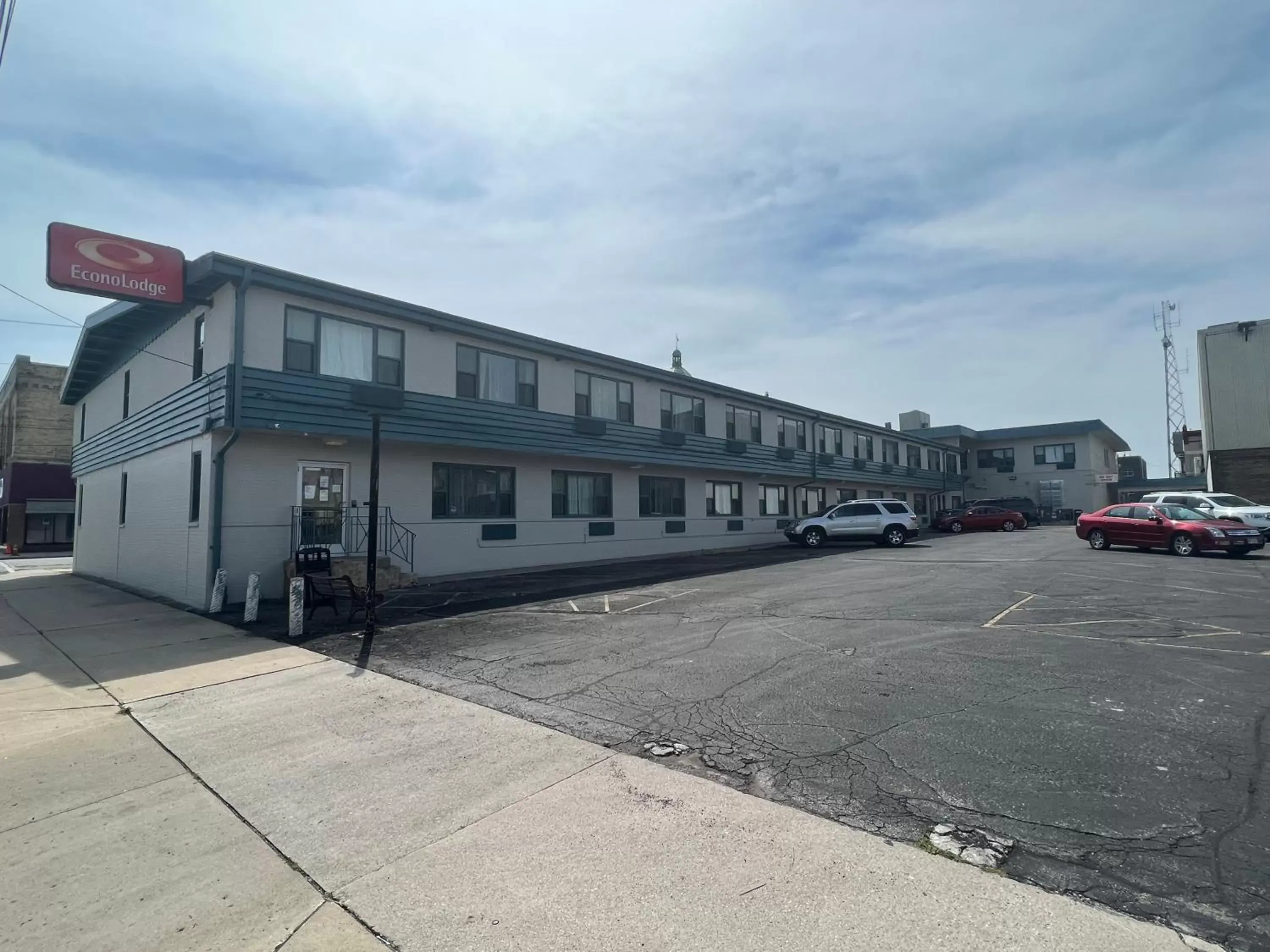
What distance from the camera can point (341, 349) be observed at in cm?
1580

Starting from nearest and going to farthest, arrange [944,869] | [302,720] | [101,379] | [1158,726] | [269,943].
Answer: [269,943] < [944,869] < [1158,726] < [302,720] < [101,379]

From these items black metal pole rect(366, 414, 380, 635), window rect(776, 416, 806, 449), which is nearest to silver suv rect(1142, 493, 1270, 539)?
window rect(776, 416, 806, 449)

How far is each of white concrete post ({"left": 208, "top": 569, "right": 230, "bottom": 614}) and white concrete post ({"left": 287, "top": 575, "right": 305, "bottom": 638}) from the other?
3.45m

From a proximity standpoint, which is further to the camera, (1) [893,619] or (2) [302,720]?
(1) [893,619]

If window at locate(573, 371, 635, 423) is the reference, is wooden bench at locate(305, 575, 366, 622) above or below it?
below

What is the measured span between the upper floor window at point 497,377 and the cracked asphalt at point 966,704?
7.83 m

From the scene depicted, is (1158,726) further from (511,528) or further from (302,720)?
(511,528)

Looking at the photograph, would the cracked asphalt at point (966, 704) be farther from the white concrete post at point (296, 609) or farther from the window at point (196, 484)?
the window at point (196, 484)

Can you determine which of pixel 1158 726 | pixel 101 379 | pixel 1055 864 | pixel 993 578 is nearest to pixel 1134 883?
pixel 1055 864

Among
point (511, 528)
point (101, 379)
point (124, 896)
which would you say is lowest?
point (124, 896)

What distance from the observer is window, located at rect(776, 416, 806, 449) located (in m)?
31.7

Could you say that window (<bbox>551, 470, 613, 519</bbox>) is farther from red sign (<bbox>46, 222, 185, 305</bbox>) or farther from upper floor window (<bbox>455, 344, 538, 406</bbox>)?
red sign (<bbox>46, 222, 185, 305</bbox>)

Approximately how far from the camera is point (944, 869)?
357 centimetres

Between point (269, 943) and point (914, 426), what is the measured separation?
54.4 m
